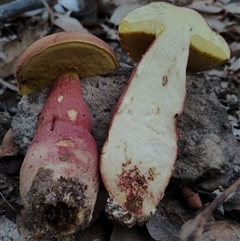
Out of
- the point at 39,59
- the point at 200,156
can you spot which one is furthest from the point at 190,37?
the point at 39,59

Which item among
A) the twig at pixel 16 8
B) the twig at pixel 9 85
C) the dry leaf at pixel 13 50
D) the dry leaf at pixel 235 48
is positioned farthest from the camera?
the dry leaf at pixel 235 48

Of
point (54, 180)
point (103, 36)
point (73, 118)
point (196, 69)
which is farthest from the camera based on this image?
point (103, 36)

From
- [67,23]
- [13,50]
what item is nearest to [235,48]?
[67,23]

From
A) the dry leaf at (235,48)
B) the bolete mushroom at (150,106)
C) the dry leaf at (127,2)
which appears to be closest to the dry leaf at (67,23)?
the dry leaf at (127,2)

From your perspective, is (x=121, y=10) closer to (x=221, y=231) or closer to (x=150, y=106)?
(x=150, y=106)

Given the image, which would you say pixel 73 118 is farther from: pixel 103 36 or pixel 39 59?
pixel 103 36

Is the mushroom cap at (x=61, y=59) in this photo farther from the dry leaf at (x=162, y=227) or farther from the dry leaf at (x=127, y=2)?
the dry leaf at (x=127, y=2)

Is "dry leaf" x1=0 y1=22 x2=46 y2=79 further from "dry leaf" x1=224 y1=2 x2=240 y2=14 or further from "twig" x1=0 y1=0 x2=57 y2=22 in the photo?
"dry leaf" x1=224 y1=2 x2=240 y2=14
